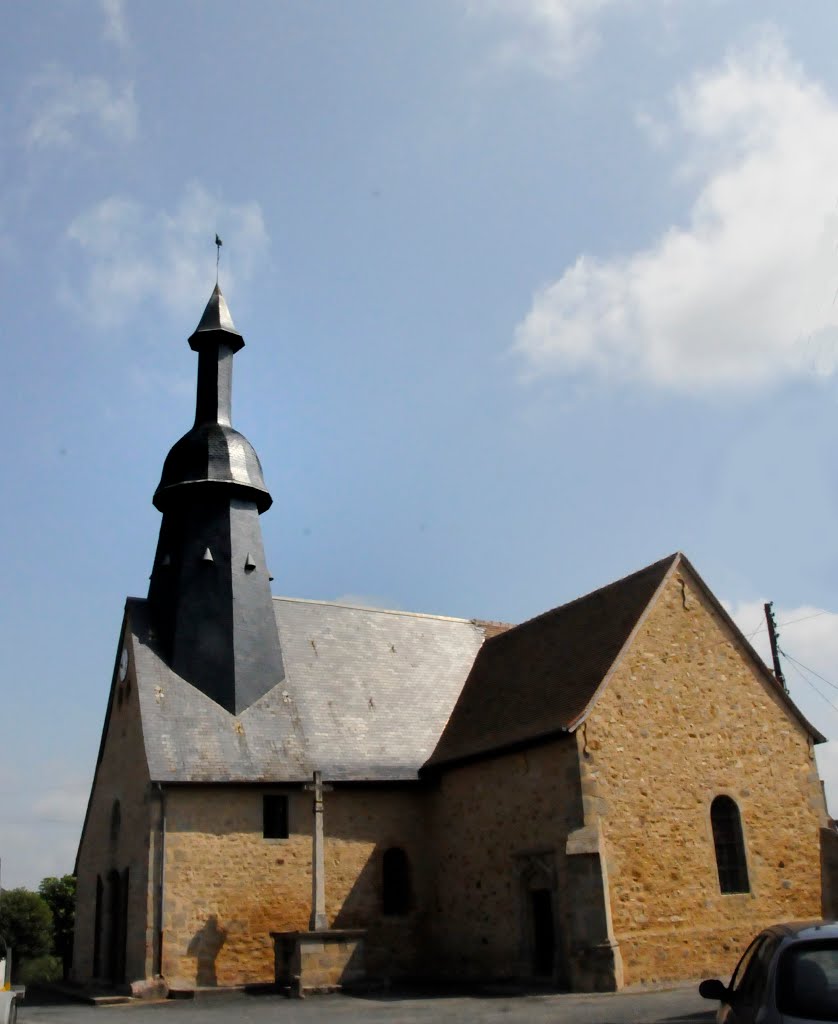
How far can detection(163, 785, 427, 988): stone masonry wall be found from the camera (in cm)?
1684

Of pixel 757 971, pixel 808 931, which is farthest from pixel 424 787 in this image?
pixel 808 931

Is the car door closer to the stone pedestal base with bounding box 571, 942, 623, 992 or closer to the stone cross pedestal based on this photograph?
the stone pedestal base with bounding box 571, 942, 623, 992

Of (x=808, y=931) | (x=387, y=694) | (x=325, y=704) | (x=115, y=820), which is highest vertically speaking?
(x=387, y=694)

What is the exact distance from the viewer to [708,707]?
16.8 metres

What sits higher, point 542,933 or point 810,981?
point 810,981

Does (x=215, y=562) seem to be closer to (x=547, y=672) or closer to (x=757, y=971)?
(x=547, y=672)

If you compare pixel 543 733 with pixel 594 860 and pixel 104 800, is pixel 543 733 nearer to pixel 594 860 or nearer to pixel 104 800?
pixel 594 860

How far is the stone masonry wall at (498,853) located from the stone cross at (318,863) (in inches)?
101

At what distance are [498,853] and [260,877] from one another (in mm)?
4428

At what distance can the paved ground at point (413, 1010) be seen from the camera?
11.4 meters

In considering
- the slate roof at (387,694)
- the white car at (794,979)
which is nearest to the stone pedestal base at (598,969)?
the slate roof at (387,694)

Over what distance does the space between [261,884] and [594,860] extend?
653 cm

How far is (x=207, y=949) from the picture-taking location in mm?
16828

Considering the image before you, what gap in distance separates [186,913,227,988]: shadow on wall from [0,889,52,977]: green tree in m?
26.4
